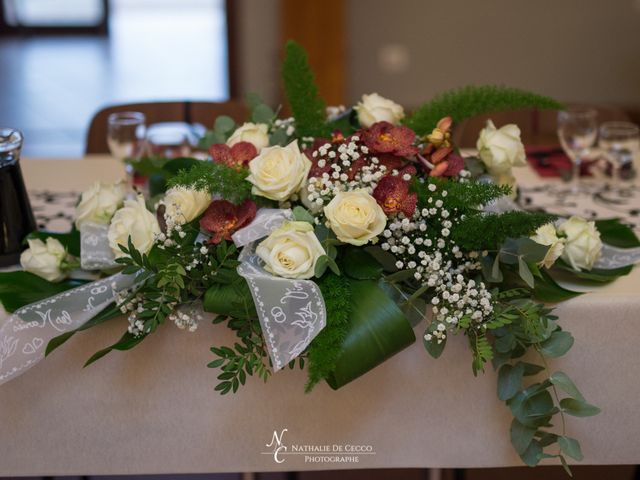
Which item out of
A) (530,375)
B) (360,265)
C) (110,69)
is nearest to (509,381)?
(530,375)

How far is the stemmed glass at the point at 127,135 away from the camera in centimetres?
182

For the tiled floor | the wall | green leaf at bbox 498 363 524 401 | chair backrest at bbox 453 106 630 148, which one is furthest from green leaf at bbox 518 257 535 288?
the tiled floor

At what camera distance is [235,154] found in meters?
1.22

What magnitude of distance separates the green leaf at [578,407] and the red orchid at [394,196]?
316mm

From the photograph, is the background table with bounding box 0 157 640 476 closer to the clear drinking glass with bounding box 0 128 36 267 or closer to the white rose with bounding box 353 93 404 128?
the clear drinking glass with bounding box 0 128 36 267

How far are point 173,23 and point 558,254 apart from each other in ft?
26.3

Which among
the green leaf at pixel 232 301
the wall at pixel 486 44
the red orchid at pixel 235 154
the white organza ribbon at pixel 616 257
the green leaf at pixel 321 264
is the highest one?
the red orchid at pixel 235 154

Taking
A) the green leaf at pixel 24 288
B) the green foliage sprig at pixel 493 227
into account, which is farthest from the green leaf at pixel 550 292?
the green leaf at pixel 24 288

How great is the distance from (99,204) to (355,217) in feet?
1.50

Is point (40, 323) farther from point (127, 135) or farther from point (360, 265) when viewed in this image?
point (127, 135)

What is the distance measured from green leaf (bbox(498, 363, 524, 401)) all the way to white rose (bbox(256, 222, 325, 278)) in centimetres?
30

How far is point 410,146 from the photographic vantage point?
122cm

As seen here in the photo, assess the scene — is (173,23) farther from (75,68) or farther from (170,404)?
(170,404)

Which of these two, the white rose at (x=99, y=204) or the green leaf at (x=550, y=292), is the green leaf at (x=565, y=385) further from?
the white rose at (x=99, y=204)
